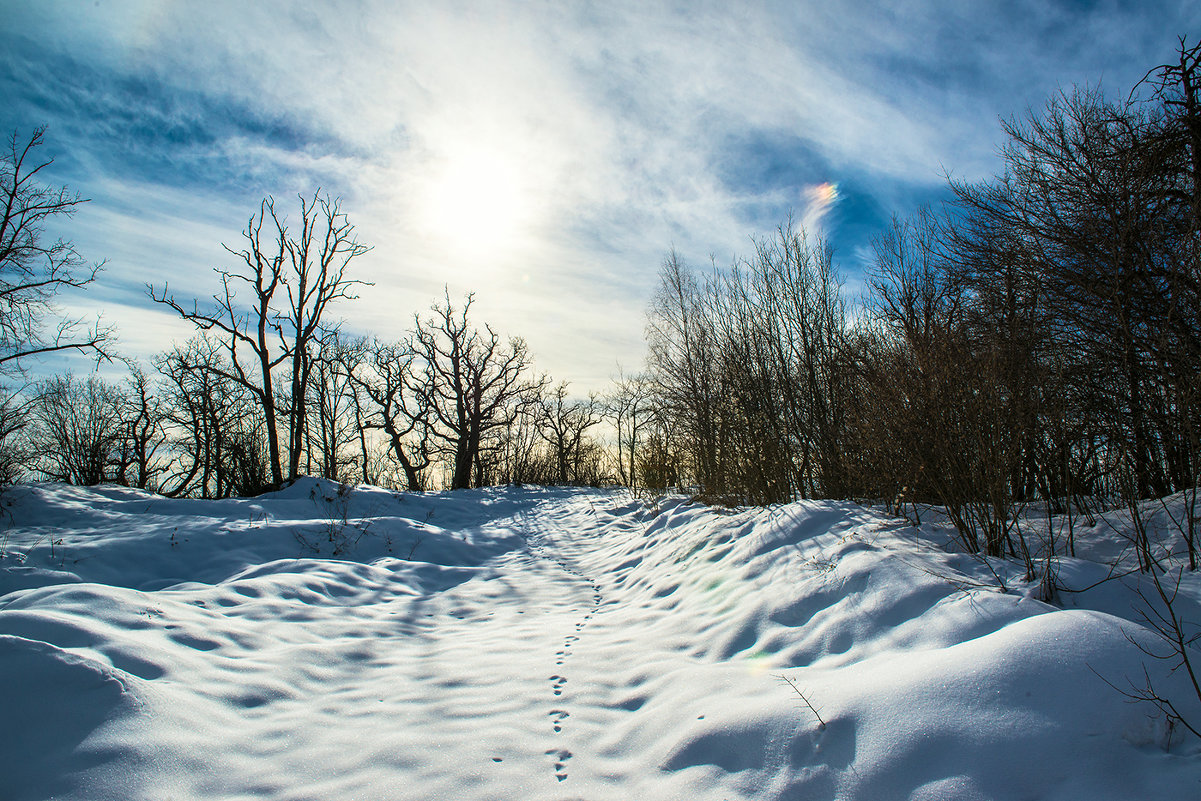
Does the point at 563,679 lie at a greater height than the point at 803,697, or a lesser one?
lesser

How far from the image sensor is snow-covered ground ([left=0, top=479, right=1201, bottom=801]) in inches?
72.0

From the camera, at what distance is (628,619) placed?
14.9 feet

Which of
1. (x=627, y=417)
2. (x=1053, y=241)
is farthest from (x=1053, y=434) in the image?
(x=627, y=417)

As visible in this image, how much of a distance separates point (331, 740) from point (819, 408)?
301 inches

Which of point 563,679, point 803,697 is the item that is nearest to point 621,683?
point 563,679

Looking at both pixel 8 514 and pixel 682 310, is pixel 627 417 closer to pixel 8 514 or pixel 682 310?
pixel 682 310

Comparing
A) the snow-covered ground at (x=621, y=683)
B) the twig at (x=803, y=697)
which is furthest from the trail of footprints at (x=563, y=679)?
the twig at (x=803, y=697)

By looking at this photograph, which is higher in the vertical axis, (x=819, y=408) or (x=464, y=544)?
(x=819, y=408)

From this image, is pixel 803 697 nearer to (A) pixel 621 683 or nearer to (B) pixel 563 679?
(A) pixel 621 683

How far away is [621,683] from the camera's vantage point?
3152 millimetres

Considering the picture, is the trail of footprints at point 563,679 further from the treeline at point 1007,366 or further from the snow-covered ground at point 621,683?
the treeline at point 1007,366

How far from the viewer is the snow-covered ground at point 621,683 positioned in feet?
6.00

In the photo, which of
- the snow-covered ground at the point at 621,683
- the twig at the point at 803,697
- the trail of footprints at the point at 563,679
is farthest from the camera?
the trail of footprints at the point at 563,679

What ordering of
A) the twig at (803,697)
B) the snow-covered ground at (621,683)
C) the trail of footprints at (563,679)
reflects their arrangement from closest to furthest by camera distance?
the snow-covered ground at (621,683) < the twig at (803,697) < the trail of footprints at (563,679)
